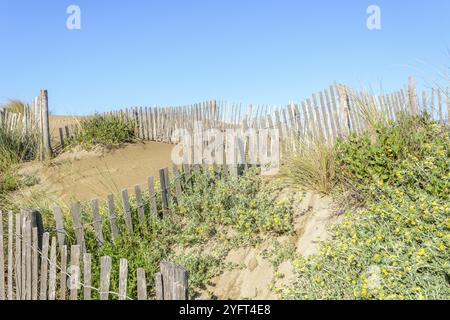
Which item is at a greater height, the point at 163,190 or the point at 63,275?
the point at 163,190

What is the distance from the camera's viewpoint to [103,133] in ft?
40.7

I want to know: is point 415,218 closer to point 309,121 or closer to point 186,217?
point 186,217

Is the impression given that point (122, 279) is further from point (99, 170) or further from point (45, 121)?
point (45, 121)

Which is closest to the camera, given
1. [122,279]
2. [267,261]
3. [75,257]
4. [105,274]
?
[122,279]

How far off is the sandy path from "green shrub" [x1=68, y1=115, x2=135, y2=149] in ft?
1.30

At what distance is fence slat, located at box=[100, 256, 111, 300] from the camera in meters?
3.65

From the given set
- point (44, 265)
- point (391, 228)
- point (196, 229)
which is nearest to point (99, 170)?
point (196, 229)

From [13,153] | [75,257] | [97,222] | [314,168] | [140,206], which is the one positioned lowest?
[75,257]

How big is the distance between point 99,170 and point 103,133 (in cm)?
271

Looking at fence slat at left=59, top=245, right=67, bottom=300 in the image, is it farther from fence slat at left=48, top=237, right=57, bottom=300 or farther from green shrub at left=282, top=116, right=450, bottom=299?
green shrub at left=282, top=116, right=450, bottom=299

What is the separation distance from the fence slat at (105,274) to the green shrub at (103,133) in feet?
28.7

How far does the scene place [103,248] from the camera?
533cm

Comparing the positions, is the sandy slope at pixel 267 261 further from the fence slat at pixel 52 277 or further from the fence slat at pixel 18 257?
the fence slat at pixel 18 257
